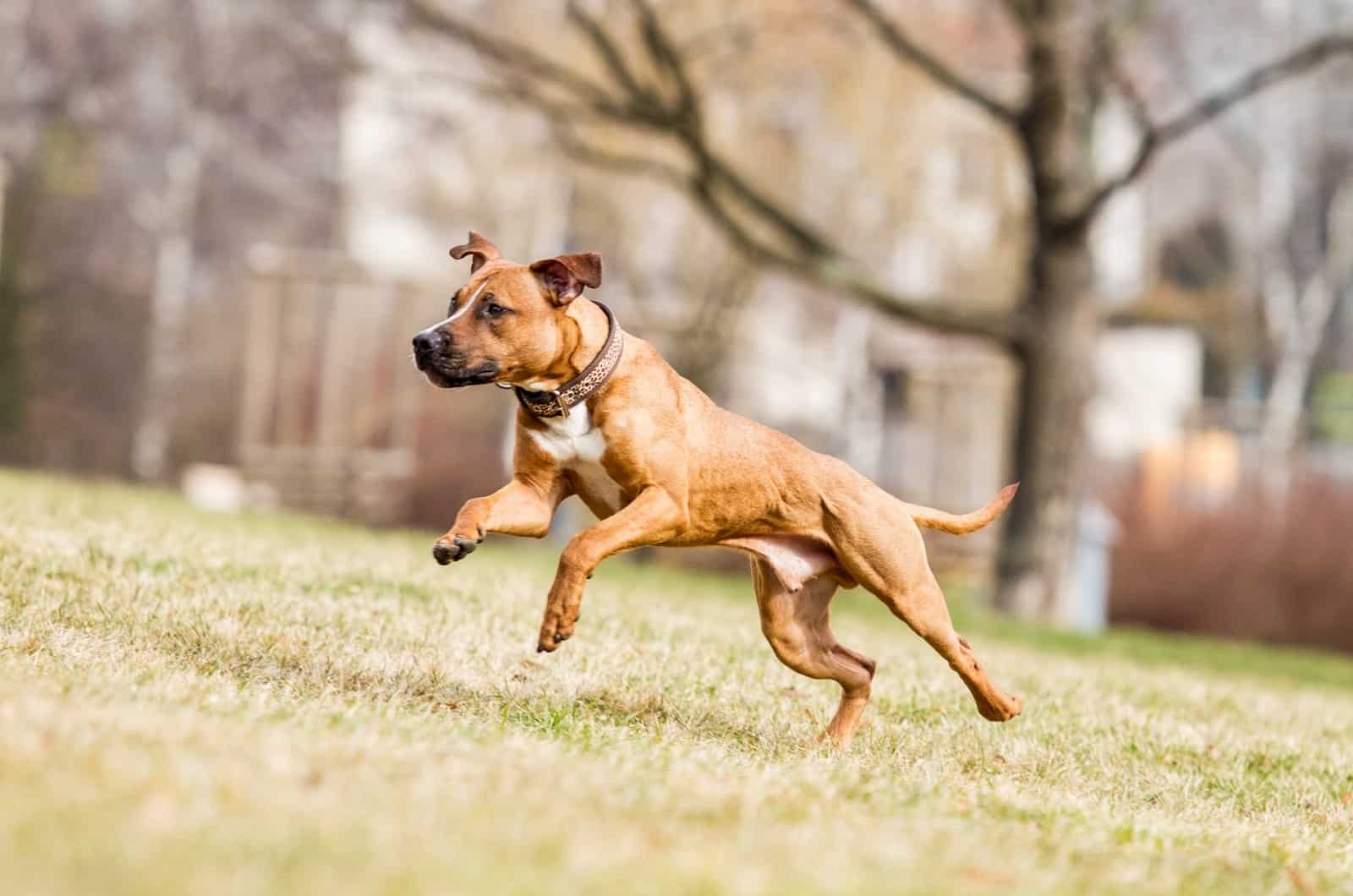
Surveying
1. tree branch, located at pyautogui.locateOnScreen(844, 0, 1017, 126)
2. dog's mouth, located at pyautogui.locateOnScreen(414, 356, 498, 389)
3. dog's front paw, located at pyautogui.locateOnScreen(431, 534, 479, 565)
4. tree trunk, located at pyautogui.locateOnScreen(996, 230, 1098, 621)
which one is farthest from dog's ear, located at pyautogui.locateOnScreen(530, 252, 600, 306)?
tree trunk, located at pyautogui.locateOnScreen(996, 230, 1098, 621)

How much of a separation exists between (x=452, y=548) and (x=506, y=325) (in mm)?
719

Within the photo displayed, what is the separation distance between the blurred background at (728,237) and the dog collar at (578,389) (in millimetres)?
8858

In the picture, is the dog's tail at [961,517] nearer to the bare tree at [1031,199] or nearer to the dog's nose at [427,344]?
the dog's nose at [427,344]

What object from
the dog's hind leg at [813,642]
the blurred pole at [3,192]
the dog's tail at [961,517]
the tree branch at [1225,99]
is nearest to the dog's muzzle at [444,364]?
the dog's hind leg at [813,642]

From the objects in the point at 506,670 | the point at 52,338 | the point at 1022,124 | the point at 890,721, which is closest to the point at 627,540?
the point at 506,670

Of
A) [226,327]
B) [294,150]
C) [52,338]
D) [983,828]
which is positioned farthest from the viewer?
[294,150]

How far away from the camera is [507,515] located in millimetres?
5273

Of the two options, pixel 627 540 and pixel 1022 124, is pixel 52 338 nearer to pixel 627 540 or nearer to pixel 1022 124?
pixel 1022 124

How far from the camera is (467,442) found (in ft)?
78.2

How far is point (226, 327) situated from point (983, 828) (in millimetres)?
25683

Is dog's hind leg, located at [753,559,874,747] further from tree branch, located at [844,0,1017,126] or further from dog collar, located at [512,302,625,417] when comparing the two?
tree branch, located at [844,0,1017,126]

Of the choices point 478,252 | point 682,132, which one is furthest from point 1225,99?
point 478,252

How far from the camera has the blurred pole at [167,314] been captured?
27.4 meters

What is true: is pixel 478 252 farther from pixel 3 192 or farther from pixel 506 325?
pixel 3 192
